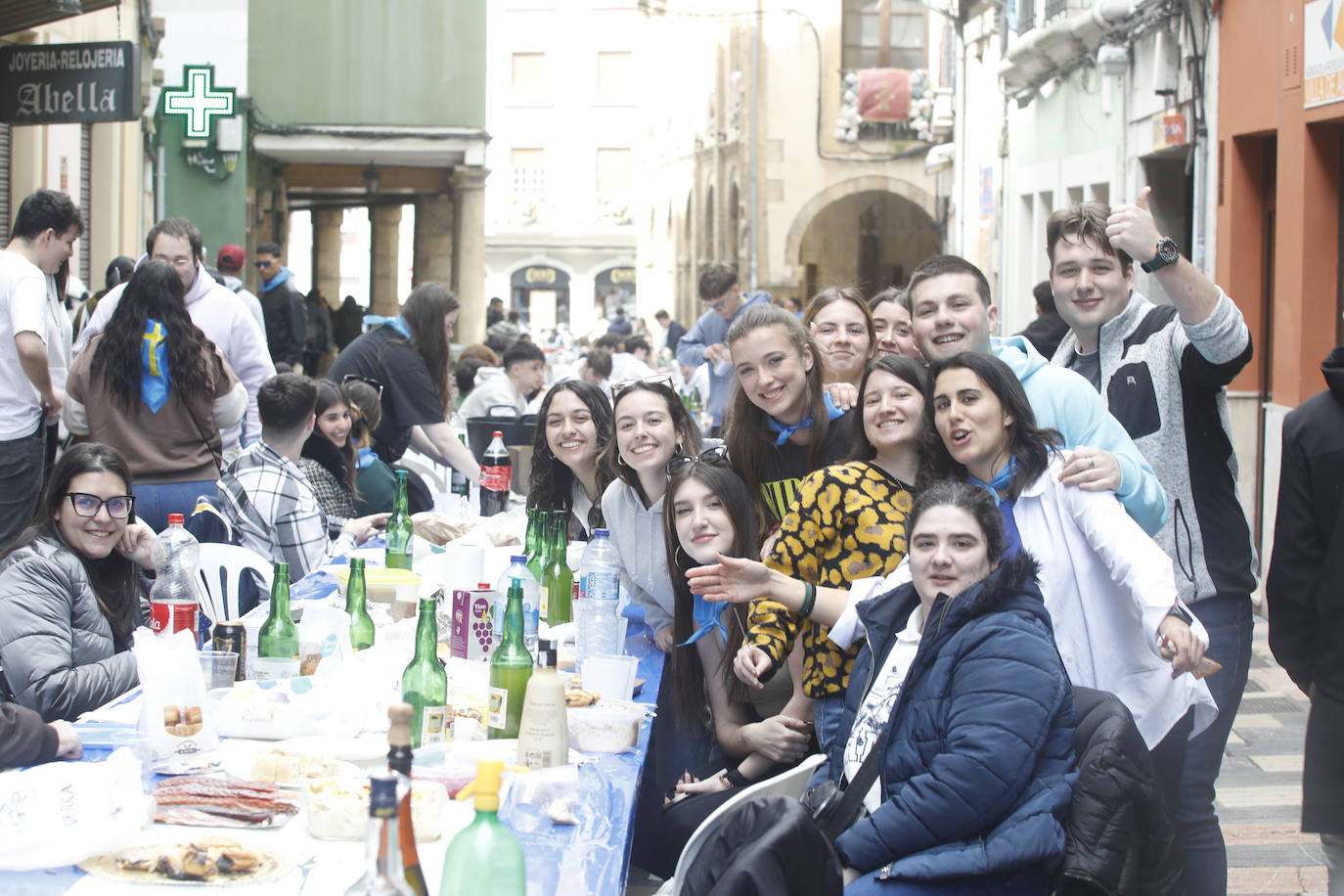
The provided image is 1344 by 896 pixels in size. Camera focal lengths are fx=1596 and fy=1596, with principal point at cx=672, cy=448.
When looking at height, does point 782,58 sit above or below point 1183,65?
above

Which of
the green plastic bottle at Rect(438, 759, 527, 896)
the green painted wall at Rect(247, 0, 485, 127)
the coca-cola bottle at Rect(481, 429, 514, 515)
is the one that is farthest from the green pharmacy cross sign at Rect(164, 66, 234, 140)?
the green plastic bottle at Rect(438, 759, 527, 896)

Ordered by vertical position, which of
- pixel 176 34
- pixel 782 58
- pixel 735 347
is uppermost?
pixel 782 58

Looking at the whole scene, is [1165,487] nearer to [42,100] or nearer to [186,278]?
[186,278]

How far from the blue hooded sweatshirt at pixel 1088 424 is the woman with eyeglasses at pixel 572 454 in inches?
75.8

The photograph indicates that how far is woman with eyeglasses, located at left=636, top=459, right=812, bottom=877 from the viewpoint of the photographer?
165 inches

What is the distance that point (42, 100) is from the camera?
28.8 ft

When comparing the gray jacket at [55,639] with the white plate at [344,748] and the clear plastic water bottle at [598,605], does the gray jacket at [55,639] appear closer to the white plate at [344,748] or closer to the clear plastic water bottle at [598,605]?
the white plate at [344,748]

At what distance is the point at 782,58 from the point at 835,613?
27419mm

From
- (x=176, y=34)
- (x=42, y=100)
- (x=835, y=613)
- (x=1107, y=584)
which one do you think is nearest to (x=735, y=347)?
(x=835, y=613)

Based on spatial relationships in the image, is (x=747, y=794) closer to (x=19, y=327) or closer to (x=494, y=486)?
(x=494, y=486)

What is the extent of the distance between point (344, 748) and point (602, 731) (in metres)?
0.57

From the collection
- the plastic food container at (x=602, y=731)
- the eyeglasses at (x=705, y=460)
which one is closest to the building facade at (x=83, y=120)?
the eyeglasses at (x=705, y=460)

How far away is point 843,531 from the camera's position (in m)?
4.03

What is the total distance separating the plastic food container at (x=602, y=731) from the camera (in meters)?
Result: 3.53
